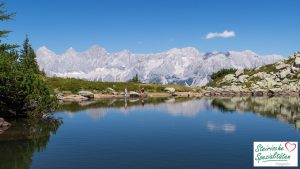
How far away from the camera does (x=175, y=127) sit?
2781 inches

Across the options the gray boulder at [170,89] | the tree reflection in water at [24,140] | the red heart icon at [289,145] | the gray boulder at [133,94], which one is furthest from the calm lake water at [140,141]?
the gray boulder at [170,89]

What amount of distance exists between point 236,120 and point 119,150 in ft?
125

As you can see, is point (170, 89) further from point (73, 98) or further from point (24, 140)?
point (24, 140)

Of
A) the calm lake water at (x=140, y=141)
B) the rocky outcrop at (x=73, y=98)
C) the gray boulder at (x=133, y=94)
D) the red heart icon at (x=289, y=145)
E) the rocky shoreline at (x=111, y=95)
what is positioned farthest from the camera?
the gray boulder at (x=133, y=94)

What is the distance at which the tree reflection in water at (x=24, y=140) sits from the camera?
145ft

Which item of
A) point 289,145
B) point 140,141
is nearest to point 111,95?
point 140,141

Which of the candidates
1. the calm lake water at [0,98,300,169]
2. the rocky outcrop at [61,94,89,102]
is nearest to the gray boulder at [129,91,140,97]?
the rocky outcrop at [61,94,89,102]

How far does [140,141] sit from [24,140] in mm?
15555

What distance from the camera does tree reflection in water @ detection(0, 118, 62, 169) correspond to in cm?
4416

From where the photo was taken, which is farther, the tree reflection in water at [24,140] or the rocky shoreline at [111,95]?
the rocky shoreline at [111,95]

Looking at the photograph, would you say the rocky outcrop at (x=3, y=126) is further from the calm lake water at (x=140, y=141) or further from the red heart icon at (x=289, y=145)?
the red heart icon at (x=289, y=145)

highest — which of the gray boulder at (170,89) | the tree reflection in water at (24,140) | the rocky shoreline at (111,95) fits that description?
the gray boulder at (170,89)

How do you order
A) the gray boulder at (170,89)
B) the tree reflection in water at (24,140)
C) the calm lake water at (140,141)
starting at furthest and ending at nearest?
1. the gray boulder at (170,89)
2. the tree reflection in water at (24,140)
3. the calm lake water at (140,141)

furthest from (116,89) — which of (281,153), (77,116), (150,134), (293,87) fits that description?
(281,153)
